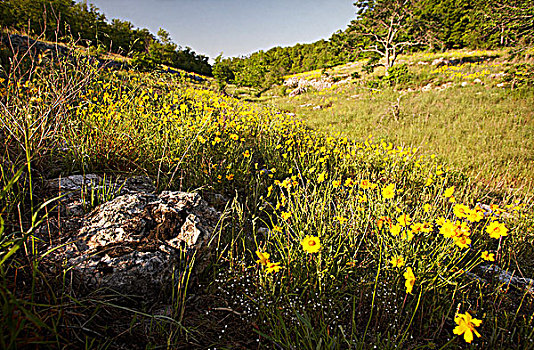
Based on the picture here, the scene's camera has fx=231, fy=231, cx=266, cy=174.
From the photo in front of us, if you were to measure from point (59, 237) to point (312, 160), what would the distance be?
127 inches

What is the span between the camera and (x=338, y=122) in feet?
28.3

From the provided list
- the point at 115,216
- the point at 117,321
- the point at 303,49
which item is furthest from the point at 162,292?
the point at 303,49

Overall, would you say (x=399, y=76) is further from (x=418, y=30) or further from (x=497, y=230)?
(x=497, y=230)

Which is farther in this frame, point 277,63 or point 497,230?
point 277,63

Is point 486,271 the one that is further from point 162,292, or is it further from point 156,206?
point 156,206

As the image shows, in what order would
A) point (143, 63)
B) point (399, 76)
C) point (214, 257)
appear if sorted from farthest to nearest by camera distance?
point (399, 76)
point (143, 63)
point (214, 257)

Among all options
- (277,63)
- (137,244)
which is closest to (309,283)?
(137,244)

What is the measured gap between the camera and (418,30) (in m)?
19.2

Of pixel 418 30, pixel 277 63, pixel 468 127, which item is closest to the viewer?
pixel 468 127

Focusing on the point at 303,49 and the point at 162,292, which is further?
the point at 303,49

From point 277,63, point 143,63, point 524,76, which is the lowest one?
point 524,76

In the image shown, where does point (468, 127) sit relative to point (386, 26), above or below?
below

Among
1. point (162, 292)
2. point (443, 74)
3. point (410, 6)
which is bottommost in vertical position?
point (162, 292)

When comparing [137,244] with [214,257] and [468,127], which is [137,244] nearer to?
[214,257]
